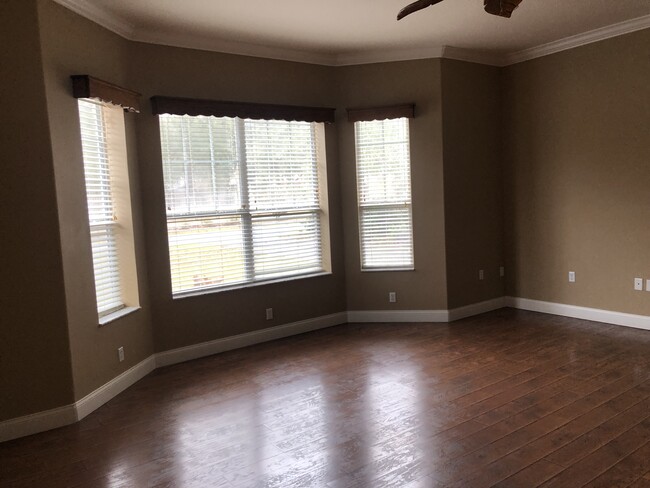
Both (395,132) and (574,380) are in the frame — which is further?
(395,132)

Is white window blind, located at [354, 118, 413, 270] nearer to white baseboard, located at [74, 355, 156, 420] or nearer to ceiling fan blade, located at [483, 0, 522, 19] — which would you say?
white baseboard, located at [74, 355, 156, 420]

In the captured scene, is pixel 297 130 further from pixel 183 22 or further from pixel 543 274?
pixel 543 274

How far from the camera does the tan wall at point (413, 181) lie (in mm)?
5176

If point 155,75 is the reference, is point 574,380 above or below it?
below

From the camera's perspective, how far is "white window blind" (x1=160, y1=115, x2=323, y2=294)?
176 inches

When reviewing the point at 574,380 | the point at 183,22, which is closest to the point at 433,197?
the point at 574,380

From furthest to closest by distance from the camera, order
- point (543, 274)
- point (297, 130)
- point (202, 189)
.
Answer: point (543, 274) → point (297, 130) → point (202, 189)

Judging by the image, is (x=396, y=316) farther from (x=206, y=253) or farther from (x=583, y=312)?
(x=206, y=253)

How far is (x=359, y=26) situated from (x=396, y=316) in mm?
2881

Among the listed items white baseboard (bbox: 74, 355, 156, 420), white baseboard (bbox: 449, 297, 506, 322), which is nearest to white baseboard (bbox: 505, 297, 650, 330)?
white baseboard (bbox: 449, 297, 506, 322)

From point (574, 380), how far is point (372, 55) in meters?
3.50

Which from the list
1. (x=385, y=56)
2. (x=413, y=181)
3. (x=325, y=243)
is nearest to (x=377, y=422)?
(x=325, y=243)

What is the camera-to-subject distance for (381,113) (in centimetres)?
514

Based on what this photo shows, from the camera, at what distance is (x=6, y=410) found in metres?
3.13
